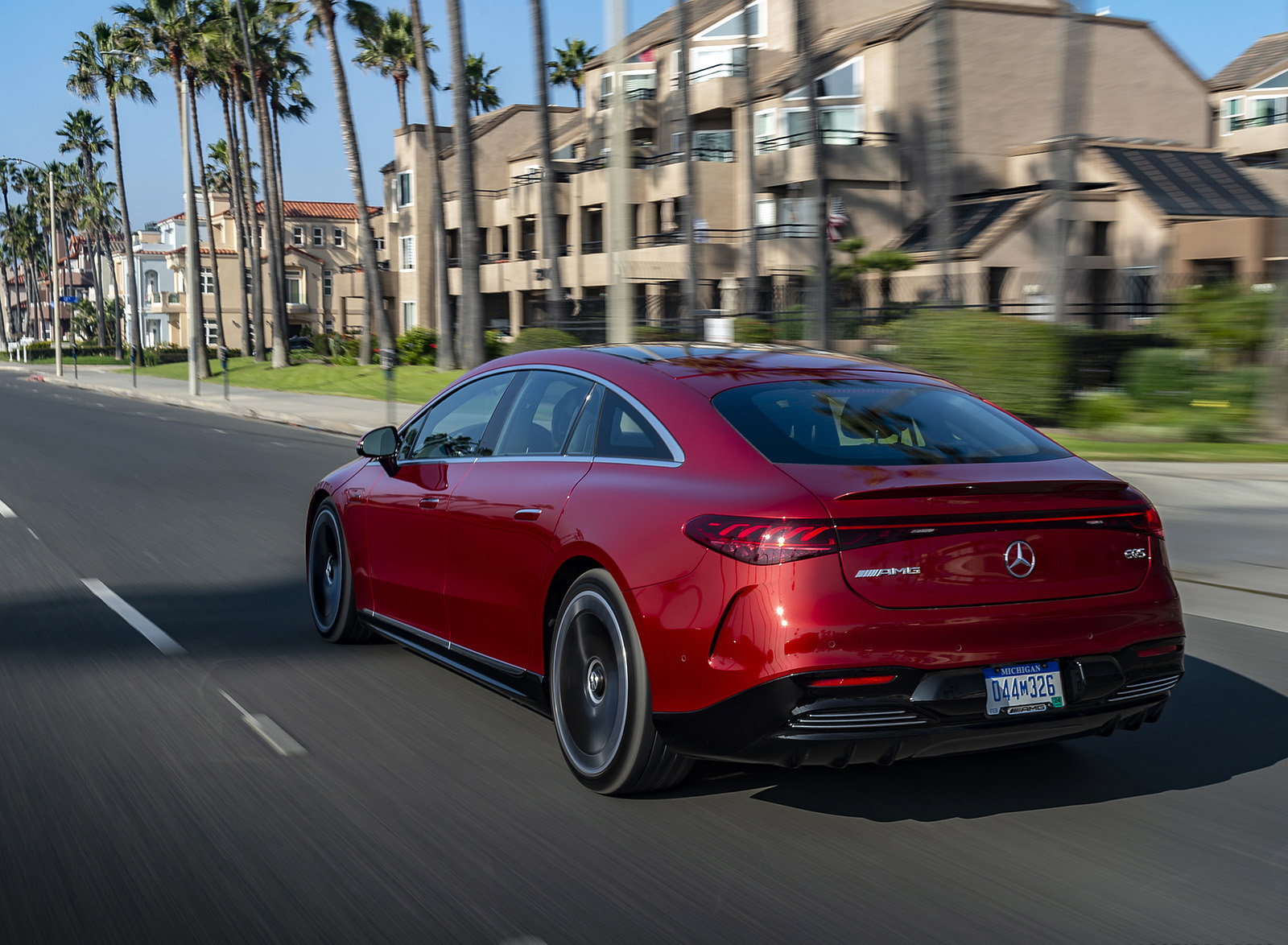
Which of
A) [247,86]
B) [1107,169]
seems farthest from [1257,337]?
[247,86]

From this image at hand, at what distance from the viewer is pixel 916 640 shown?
404 centimetres

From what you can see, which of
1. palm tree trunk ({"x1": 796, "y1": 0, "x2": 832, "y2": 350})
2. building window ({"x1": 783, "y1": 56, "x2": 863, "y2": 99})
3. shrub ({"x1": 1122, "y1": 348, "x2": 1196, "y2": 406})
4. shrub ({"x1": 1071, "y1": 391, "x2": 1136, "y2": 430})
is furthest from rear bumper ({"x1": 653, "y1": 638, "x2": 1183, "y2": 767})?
building window ({"x1": 783, "y1": 56, "x2": 863, "y2": 99})

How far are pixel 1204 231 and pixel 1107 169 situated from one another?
444 centimetres

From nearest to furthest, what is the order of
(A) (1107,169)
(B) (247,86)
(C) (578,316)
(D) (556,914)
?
1. (D) (556,914)
2. (A) (1107,169)
3. (C) (578,316)
4. (B) (247,86)

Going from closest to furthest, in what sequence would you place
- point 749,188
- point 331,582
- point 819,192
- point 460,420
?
point 460,420 → point 331,582 → point 819,192 → point 749,188

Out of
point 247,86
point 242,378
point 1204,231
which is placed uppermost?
point 247,86

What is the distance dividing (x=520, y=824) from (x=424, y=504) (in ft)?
6.31

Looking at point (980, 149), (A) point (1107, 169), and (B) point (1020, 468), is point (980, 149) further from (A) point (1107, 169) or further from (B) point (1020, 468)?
(B) point (1020, 468)

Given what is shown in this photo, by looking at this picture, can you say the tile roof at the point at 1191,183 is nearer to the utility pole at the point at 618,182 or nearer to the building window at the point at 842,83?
the building window at the point at 842,83

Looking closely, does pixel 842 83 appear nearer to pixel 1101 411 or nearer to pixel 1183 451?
pixel 1101 411

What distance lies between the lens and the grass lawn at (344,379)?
117 ft

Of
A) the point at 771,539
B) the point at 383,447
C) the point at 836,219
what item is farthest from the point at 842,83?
the point at 771,539

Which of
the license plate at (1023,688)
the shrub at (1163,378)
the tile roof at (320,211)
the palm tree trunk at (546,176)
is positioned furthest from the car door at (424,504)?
the tile roof at (320,211)

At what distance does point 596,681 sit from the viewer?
4.75 metres
